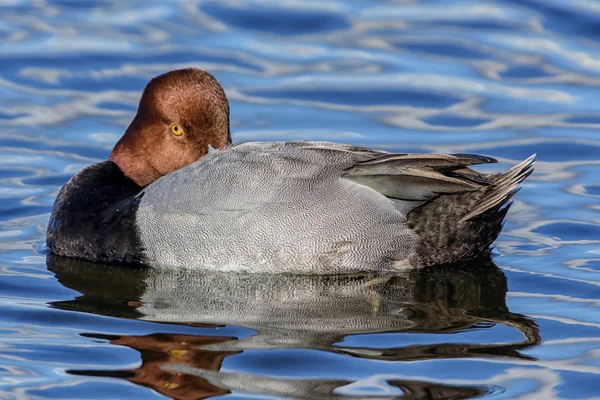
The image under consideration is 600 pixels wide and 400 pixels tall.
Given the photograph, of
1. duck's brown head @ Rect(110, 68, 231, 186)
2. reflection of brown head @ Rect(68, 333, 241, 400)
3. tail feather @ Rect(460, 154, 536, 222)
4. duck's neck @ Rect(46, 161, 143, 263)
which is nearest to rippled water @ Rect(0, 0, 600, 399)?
reflection of brown head @ Rect(68, 333, 241, 400)

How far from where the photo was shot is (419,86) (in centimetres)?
1160

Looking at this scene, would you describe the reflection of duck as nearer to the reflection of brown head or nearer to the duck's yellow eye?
the reflection of brown head

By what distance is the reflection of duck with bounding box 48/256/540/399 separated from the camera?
19.4 feet

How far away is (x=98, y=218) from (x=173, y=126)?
2.75ft

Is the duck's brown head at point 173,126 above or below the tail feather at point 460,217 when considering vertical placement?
above

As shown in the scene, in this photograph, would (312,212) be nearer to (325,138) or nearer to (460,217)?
(460,217)

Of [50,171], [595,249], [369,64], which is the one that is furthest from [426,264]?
[369,64]

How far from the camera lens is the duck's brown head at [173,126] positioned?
796 cm

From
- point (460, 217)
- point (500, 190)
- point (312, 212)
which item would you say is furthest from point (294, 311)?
point (500, 190)

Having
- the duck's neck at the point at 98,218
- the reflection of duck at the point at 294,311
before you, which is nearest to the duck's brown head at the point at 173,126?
the duck's neck at the point at 98,218

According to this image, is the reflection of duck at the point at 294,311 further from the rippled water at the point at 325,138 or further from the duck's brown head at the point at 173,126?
the duck's brown head at the point at 173,126

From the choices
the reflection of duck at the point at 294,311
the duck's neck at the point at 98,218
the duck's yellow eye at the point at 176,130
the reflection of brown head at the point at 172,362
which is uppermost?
the duck's yellow eye at the point at 176,130

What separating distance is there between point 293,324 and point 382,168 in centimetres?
136

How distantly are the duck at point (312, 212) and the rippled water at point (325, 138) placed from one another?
0.17 metres
